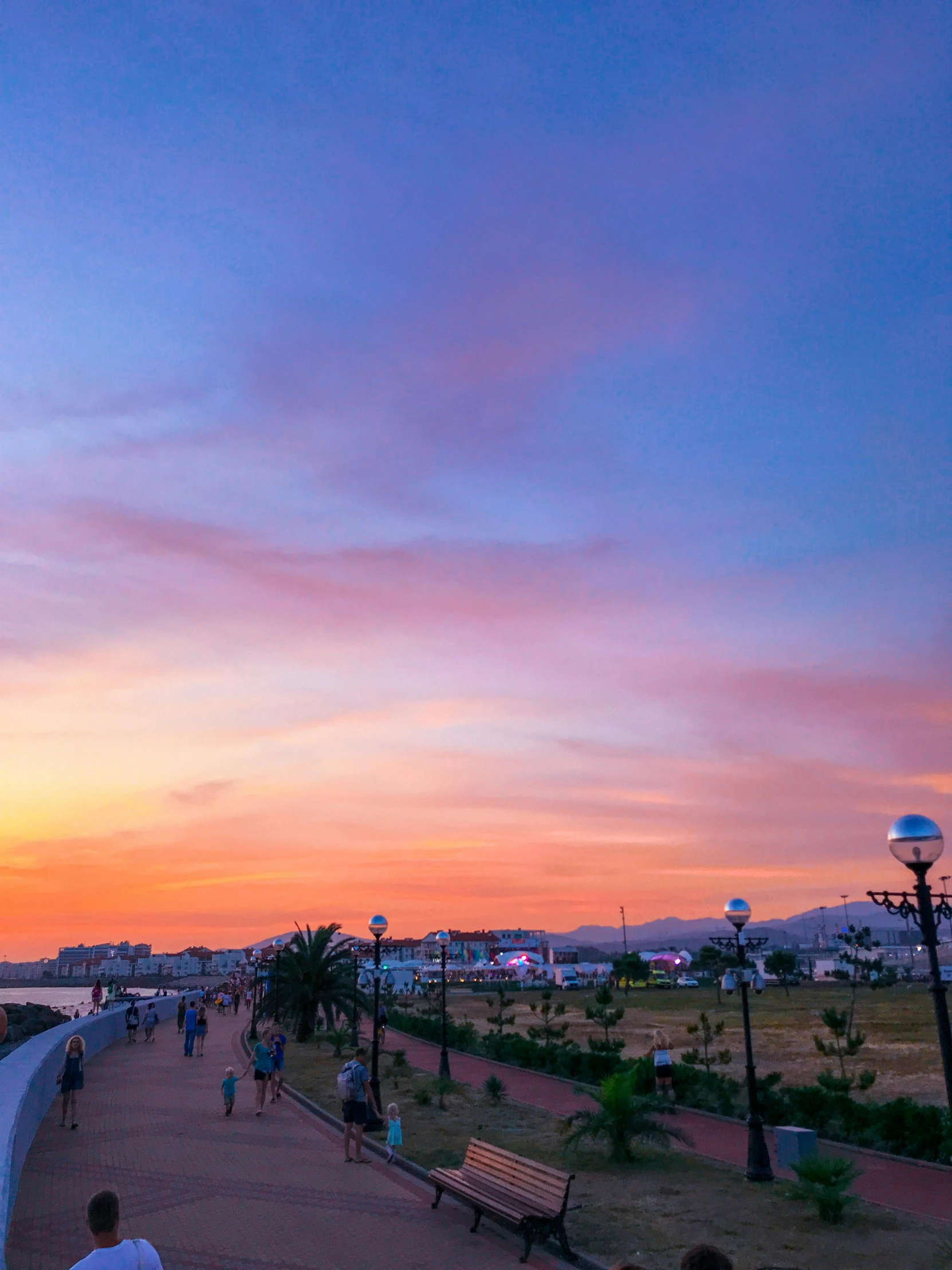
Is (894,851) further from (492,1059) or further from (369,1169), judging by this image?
(492,1059)

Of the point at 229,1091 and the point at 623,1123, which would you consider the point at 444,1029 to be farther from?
the point at 623,1123

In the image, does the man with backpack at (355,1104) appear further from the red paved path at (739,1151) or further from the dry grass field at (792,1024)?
the dry grass field at (792,1024)

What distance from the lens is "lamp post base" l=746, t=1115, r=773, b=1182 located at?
1263 centimetres

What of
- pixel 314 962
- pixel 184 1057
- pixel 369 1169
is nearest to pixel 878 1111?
pixel 369 1169

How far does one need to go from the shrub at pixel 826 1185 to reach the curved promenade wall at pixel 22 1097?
8434mm

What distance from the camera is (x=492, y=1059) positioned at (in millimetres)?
27875

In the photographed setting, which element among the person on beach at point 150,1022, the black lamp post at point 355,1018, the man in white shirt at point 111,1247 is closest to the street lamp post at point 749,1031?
the man in white shirt at point 111,1247

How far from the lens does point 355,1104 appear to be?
13547 millimetres

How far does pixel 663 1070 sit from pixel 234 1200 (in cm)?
1026

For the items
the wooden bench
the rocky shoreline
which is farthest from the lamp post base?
the rocky shoreline

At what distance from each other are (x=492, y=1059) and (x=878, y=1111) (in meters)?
14.7

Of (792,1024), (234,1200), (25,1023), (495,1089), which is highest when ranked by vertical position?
(234,1200)

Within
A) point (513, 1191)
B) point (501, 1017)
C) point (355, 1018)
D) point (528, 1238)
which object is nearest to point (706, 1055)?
point (355, 1018)

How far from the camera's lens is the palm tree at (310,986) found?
3312cm
